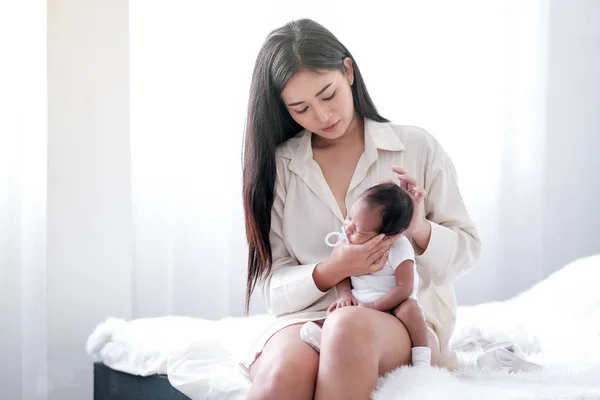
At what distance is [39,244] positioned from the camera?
2.71 meters

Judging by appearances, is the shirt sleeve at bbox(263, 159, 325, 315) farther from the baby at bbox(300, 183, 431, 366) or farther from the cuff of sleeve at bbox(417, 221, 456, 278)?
the cuff of sleeve at bbox(417, 221, 456, 278)

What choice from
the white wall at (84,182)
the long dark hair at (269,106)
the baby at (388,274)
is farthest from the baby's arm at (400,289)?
the white wall at (84,182)

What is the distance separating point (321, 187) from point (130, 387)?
78 cm

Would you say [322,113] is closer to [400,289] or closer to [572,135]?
[400,289]

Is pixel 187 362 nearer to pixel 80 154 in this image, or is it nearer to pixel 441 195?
pixel 441 195

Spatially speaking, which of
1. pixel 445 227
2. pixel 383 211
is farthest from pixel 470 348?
pixel 383 211

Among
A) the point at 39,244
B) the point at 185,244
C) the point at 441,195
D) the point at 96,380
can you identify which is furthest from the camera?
the point at 185,244

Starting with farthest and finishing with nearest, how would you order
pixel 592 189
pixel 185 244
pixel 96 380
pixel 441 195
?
1. pixel 592 189
2. pixel 185 244
3. pixel 96 380
4. pixel 441 195

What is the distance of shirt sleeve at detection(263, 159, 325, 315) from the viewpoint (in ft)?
5.76

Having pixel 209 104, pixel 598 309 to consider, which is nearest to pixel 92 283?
pixel 209 104

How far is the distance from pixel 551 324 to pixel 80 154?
1.70 m

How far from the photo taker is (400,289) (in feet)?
5.32

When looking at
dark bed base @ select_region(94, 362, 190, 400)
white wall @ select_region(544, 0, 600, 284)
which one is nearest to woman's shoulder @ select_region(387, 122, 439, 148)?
dark bed base @ select_region(94, 362, 190, 400)

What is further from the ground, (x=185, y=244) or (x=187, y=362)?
(x=185, y=244)
